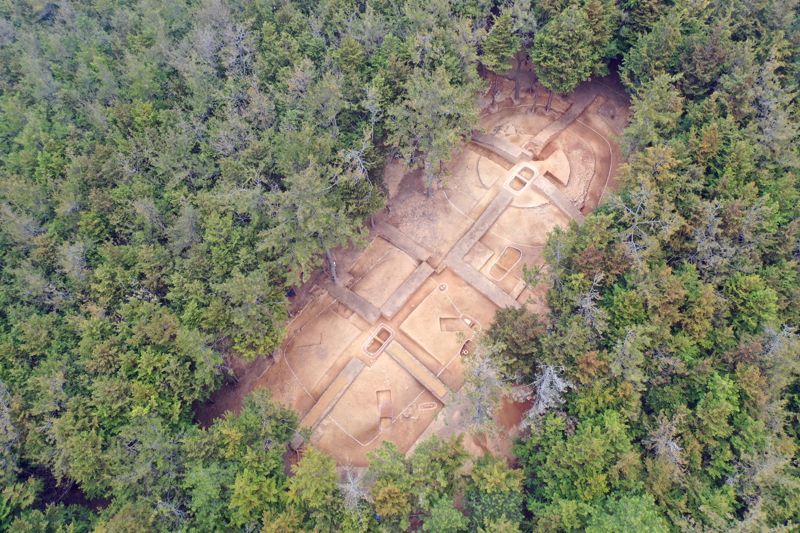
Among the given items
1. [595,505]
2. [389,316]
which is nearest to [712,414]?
[595,505]

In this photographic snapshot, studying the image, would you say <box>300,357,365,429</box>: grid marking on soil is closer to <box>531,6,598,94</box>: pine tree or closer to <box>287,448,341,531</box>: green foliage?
<box>287,448,341,531</box>: green foliage

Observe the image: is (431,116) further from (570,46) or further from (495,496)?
Result: (495,496)

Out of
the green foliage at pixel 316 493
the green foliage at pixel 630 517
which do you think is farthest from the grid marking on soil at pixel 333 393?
the green foliage at pixel 630 517

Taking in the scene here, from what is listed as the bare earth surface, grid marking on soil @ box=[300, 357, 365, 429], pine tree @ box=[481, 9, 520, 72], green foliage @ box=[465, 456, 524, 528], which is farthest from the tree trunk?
green foliage @ box=[465, 456, 524, 528]

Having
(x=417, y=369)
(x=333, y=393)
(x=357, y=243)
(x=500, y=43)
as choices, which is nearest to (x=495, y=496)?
(x=417, y=369)

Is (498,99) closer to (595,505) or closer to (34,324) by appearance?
(595,505)
